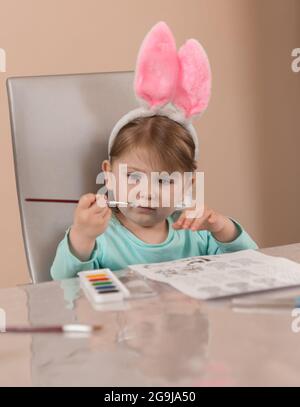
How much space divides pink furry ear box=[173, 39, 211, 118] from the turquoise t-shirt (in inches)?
9.0

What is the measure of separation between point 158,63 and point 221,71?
1.05m

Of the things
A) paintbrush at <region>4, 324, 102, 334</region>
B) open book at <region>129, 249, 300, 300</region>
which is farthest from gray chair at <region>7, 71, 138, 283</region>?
paintbrush at <region>4, 324, 102, 334</region>

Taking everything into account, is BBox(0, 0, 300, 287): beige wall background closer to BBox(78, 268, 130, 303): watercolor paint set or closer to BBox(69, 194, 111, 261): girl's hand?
BBox(69, 194, 111, 261): girl's hand

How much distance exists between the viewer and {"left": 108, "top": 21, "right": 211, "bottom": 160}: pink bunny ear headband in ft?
2.93

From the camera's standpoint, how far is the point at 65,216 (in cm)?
→ 103

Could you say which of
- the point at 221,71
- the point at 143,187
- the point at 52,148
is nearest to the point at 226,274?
the point at 143,187

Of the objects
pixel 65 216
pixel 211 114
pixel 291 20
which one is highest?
pixel 291 20

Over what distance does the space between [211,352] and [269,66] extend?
1.62 m

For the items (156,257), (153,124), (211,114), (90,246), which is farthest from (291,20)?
(90,246)

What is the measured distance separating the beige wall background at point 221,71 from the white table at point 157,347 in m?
1.01

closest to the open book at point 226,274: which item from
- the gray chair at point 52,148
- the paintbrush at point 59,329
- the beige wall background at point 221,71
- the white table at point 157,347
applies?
the white table at point 157,347

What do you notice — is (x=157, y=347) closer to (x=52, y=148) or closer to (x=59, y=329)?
(x=59, y=329)

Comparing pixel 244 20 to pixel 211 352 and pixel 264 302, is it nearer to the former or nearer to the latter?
pixel 264 302

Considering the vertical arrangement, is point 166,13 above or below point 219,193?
above
